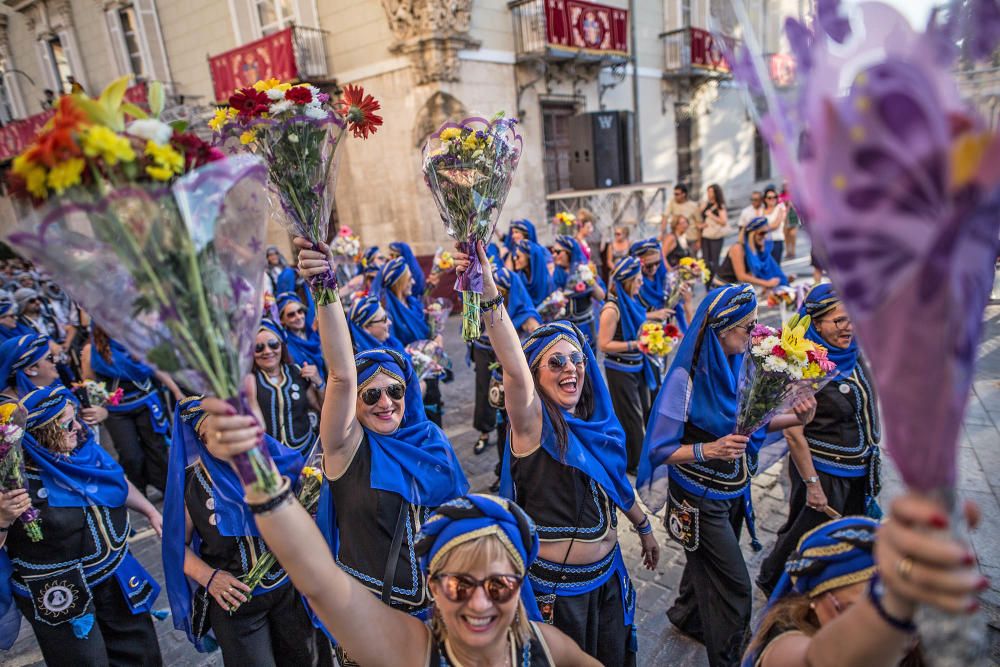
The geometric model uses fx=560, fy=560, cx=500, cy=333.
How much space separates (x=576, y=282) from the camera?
7355 millimetres

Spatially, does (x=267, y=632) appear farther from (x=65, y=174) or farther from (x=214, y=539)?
(x=65, y=174)

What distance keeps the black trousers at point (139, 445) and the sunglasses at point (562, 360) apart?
4693 mm

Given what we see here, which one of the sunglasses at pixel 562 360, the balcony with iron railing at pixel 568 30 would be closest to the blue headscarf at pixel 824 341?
the sunglasses at pixel 562 360

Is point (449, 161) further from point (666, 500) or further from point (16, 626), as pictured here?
point (16, 626)

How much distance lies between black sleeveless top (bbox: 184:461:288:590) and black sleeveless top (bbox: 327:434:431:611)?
0.63m

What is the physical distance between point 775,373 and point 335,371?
6.79 ft

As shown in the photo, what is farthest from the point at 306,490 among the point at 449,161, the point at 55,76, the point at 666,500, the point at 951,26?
the point at 55,76

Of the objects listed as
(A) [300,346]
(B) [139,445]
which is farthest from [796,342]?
(B) [139,445]

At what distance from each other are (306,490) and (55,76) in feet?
80.1

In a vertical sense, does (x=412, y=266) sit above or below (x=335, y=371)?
below

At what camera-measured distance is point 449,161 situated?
9.36 feet

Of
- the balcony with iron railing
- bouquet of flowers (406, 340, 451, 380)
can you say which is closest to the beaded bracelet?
bouquet of flowers (406, 340, 451, 380)

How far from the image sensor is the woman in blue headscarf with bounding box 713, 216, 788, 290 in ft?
25.1

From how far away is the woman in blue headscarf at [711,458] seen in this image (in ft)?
9.89
